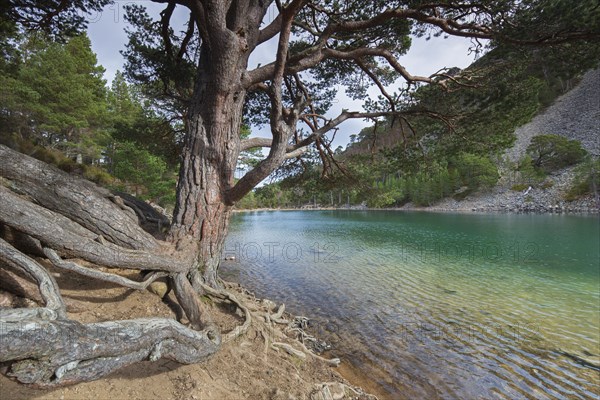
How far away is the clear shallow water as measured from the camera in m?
4.33

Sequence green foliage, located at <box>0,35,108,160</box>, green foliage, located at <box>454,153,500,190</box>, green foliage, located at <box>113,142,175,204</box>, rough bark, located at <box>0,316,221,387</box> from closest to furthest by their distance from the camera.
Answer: rough bark, located at <box>0,316,221,387</box> → green foliage, located at <box>0,35,108,160</box> → green foliage, located at <box>113,142,175,204</box> → green foliage, located at <box>454,153,500,190</box>

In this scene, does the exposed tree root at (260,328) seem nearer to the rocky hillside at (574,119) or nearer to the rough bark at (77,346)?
the rough bark at (77,346)

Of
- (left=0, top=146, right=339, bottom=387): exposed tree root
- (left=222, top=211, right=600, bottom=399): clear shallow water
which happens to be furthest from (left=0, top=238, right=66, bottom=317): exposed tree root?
(left=222, top=211, right=600, bottom=399): clear shallow water

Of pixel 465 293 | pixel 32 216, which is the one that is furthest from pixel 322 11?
pixel 465 293

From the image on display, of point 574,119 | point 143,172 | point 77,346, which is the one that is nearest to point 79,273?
point 77,346

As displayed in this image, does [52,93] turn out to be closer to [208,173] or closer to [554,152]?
[208,173]

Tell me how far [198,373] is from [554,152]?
2808 inches

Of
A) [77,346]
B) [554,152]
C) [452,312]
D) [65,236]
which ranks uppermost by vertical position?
[554,152]

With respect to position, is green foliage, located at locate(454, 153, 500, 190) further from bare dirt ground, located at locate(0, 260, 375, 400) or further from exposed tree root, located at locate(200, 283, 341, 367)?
bare dirt ground, located at locate(0, 260, 375, 400)

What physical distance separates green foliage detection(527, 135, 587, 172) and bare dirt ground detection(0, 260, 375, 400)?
6731 cm

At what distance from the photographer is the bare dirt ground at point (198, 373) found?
7.26 feet

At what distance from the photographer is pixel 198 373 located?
269cm

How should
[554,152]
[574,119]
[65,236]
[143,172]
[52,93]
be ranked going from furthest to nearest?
1. [574,119]
2. [554,152]
3. [143,172]
4. [52,93]
5. [65,236]

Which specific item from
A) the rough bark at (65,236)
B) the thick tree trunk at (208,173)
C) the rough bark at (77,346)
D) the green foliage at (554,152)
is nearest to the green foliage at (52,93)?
the thick tree trunk at (208,173)
